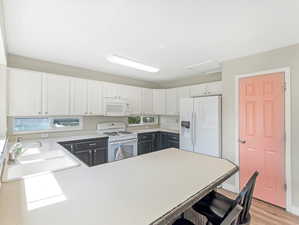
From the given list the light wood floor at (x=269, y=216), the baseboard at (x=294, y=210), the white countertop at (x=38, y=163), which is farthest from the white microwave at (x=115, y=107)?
the baseboard at (x=294, y=210)

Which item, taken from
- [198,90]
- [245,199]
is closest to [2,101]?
[245,199]

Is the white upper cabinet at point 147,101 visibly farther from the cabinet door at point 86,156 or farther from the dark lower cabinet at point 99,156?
the cabinet door at point 86,156

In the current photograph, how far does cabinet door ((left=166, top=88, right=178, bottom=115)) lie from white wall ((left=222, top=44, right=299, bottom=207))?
1.69 m

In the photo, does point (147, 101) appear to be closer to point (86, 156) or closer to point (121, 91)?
point (121, 91)

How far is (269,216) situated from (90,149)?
323 cm

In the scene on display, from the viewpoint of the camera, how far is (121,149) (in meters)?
3.79

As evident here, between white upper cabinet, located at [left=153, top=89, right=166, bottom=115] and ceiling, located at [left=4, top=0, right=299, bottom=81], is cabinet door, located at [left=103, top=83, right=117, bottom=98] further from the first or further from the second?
white upper cabinet, located at [left=153, top=89, right=166, bottom=115]

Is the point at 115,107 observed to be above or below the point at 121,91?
below

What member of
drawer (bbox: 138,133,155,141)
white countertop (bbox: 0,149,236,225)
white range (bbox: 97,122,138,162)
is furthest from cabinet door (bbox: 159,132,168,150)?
white countertop (bbox: 0,149,236,225)

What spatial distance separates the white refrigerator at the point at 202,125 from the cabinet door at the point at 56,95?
8.47ft

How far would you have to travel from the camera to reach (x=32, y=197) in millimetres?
1024

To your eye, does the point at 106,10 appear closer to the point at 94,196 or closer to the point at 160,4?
the point at 160,4

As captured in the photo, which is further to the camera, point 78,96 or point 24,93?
point 78,96

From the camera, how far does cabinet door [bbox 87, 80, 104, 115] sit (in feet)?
12.0
